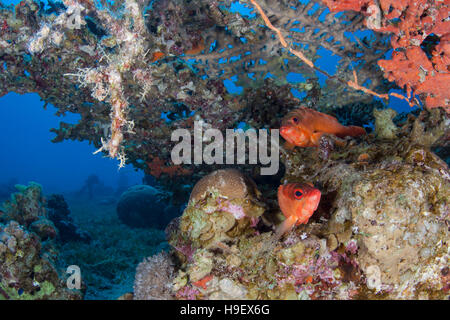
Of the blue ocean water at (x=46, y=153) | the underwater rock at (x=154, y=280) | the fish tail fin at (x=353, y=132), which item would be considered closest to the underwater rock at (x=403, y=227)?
the fish tail fin at (x=353, y=132)

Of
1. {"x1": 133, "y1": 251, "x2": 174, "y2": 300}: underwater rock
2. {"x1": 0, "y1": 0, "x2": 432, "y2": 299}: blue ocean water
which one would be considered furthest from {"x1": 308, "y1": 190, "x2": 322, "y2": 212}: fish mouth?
{"x1": 0, "y1": 0, "x2": 432, "y2": 299}: blue ocean water

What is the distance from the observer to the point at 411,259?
2500 millimetres

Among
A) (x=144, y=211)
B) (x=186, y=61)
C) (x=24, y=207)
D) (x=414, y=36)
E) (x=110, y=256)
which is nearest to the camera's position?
(x=414, y=36)

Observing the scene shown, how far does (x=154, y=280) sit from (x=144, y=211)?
10597 millimetres

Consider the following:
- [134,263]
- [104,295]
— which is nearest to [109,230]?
[134,263]

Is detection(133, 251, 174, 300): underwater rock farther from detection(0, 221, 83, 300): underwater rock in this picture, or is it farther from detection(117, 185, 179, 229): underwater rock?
detection(117, 185, 179, 229): underwater rock

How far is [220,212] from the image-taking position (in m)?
3.58

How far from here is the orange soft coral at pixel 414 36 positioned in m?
3.16

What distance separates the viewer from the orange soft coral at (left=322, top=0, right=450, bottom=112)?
10.4 feet

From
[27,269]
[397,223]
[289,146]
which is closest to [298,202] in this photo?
[397,223]

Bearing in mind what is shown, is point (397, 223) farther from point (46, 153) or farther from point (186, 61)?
point (46, 153)

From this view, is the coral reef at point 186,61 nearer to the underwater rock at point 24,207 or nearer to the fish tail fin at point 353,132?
the fish tail fin at point 353,132

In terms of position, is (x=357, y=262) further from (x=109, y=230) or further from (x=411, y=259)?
(x=109, y=230)
